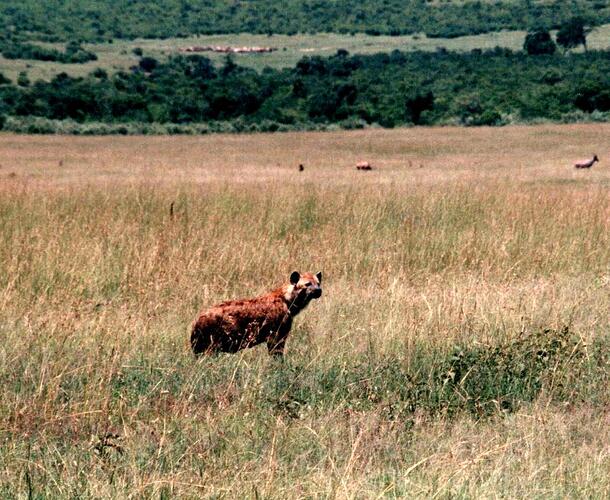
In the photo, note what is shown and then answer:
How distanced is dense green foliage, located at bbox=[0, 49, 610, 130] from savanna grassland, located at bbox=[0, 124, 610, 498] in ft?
143

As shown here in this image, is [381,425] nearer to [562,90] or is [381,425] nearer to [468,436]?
[468,436]

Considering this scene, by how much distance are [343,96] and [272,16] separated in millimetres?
99637

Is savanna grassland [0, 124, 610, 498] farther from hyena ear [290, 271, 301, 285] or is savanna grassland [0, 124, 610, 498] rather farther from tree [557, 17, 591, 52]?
tree [557, 17, 591, 52]

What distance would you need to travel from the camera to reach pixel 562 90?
66062 mm

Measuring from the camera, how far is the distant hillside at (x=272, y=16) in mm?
144000

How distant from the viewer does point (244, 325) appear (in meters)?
7.66

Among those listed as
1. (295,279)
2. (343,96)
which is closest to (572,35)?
(343,96)

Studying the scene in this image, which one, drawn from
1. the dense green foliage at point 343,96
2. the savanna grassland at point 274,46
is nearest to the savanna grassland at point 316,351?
the dense green foliage at point 343,96

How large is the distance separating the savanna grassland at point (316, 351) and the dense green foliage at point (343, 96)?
43.5 meters

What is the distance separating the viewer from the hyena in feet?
24.7

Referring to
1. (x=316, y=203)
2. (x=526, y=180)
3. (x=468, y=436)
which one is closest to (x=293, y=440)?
(x=468, y=436)

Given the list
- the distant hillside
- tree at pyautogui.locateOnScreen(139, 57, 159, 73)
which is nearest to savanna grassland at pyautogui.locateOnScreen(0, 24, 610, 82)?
tree at pyautogui.locateOnScreen(139, 57, 159, 73)

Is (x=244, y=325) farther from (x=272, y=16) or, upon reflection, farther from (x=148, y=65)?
(x=272, y=16)

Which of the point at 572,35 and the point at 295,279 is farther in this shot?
the point at 572,35
